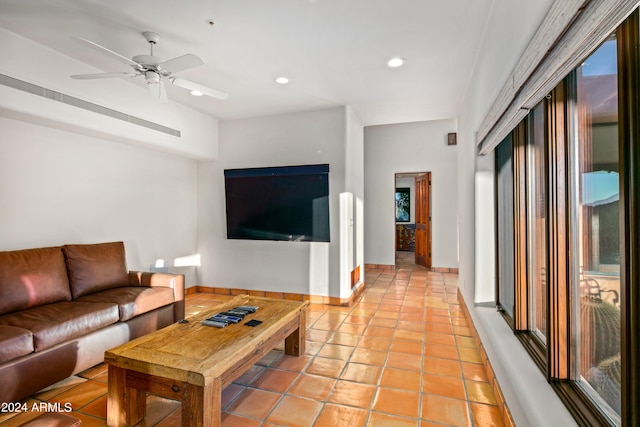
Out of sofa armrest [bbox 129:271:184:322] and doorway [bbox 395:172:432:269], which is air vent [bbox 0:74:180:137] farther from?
doorway [bbox 395:172:432:269]

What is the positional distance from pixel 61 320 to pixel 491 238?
143 inches

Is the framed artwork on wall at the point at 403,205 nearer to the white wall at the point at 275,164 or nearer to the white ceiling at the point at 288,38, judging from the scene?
the white wall at the point at 275,164

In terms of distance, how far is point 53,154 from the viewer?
3197 mm

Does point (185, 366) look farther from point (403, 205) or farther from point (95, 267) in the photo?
point (403, 205)

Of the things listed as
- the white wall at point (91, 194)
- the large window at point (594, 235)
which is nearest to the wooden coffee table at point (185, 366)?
the large window at point (594, 235)

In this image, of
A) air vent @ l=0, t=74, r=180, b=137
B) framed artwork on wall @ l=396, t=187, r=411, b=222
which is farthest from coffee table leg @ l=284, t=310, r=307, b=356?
framed artwork on wall @ l=396, t=187, r=411, b=222

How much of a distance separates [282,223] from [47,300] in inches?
103

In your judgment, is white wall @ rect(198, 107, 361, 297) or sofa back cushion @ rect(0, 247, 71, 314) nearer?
sofa back cushion @ rect(0, 247, 71, 314)

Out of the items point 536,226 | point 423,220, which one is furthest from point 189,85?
point 423,220

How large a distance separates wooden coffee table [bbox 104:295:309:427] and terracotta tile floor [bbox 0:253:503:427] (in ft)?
0.88

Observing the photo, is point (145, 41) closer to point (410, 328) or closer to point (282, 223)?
point (282, 223)

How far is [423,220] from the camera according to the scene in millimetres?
6953

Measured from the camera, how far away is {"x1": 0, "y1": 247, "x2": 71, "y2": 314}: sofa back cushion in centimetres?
247

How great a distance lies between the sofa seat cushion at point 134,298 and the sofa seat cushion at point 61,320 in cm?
10
